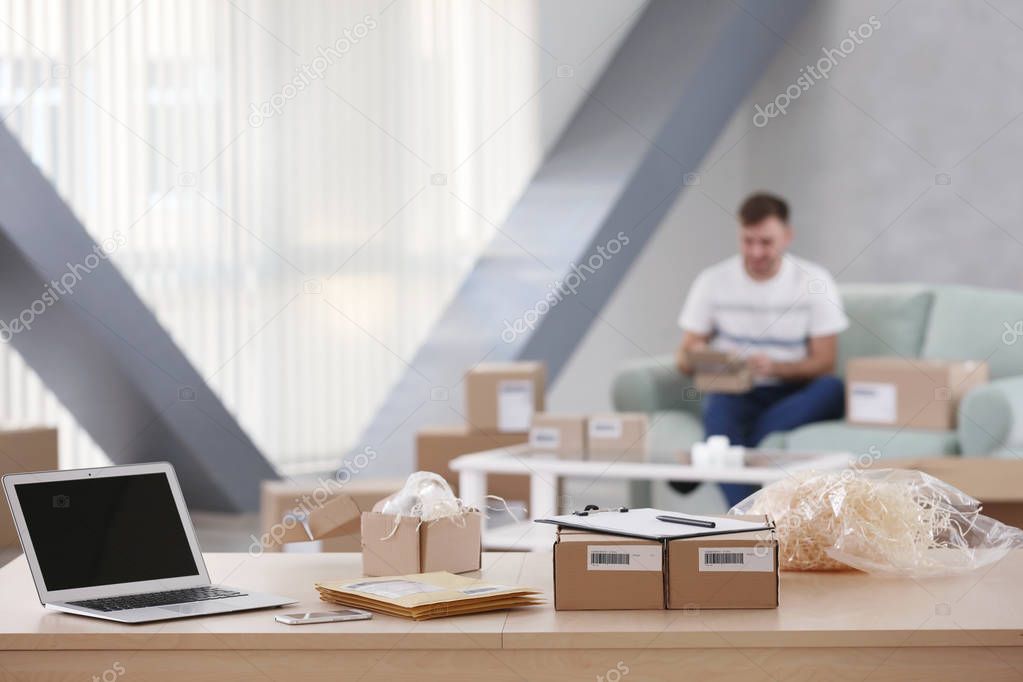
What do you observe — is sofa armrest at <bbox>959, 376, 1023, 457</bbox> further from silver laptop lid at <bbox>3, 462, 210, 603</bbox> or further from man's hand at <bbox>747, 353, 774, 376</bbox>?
silver laptop lid at <bbox>3, 462, 210, 603</bbox>

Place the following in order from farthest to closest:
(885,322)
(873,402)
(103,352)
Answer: (885,322)
(873,402)
(103,352)

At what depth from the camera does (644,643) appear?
4.99 ft

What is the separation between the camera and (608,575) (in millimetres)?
1646

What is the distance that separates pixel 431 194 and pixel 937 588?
4.47m

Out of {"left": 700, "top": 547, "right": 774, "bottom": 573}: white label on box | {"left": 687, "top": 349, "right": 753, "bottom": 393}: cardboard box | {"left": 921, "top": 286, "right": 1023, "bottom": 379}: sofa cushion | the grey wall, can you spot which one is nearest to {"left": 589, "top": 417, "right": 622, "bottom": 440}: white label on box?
{"left": 687, "top": 349, "right": 753, "bottom": 393}: cardboard box

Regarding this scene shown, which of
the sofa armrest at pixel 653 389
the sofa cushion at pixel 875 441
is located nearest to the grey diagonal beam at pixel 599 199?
the sofa armrest at pixel 653 389

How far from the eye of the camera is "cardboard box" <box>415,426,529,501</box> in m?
4.35

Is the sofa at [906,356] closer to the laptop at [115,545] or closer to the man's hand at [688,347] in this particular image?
the man's hand at [688,347]

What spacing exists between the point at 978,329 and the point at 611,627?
141 inches

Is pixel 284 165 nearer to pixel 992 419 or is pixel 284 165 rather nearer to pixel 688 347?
pixel 688 347

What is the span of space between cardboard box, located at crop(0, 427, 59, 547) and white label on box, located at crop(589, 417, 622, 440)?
1733mm

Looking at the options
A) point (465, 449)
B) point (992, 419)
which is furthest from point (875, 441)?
point (465, 449)

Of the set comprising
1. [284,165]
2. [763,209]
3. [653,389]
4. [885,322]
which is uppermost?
[284,165]

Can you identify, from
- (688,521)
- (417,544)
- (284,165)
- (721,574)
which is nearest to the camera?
(721,574)
